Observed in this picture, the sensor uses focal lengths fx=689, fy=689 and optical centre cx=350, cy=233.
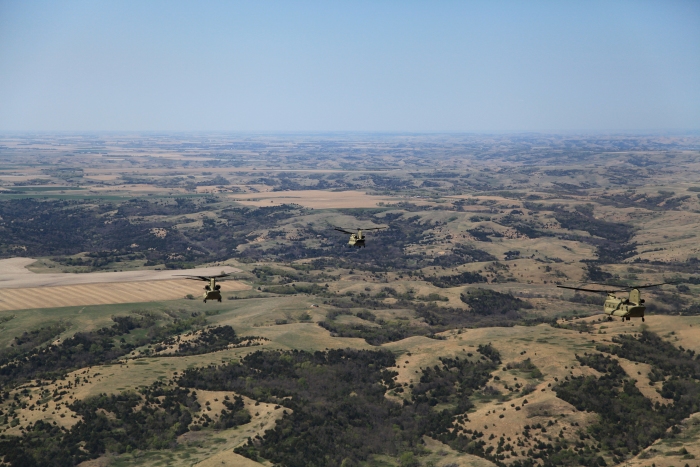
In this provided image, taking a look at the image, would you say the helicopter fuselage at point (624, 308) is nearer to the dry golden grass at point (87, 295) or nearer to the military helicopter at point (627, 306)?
the military helicopter at point (627, 306)

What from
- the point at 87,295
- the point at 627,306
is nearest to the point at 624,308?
the point at 627,306

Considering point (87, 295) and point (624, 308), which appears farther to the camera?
point (87, 295)

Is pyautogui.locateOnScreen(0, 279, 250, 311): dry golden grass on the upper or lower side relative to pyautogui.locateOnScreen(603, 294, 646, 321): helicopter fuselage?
lower

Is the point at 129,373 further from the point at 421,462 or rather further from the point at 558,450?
the point at 558,450

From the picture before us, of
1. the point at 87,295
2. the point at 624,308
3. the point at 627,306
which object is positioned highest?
the point at 627,306

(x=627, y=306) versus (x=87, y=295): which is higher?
(x=627, y=306)

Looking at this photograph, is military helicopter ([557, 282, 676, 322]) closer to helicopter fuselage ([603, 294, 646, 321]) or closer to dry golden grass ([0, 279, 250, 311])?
helicopter fuselage ([603, 294, 646, 321])

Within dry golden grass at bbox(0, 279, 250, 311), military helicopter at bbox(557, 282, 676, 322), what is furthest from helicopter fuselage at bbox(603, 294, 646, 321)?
dry golden grass at bbox(0, 279, 250, 311)

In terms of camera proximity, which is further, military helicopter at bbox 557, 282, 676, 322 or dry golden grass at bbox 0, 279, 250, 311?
dry golden grass at bbox 0, 279, 250, 311

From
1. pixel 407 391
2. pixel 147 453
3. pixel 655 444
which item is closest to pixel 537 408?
pixel 655 444

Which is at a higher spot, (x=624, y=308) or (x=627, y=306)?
(x=627, y=306)

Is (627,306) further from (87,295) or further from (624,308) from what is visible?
(87,295)
